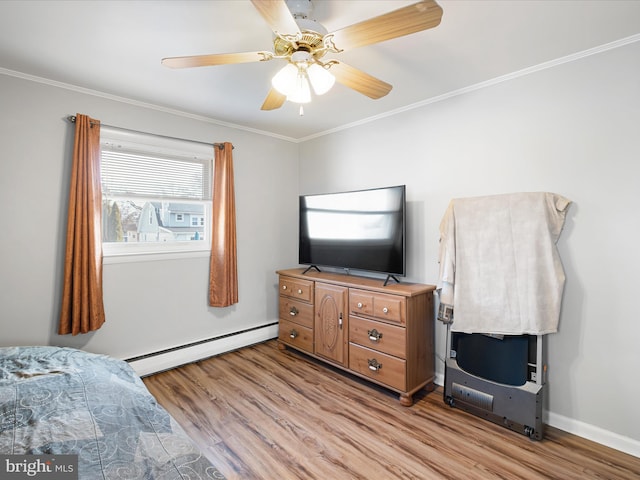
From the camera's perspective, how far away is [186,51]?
2.05 metres

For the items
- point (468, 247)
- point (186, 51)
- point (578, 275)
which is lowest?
point (578, 275)

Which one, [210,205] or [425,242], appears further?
[210,205]

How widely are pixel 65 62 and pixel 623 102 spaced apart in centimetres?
360

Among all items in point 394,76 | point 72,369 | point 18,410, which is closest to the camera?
point 18,410

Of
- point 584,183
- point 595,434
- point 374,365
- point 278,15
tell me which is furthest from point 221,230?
point 595,434

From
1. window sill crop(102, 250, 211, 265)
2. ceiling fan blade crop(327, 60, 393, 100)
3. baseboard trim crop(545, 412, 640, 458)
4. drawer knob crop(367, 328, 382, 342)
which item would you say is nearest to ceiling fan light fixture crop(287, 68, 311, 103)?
ceiling fan blade crop(327, 60, 393, 100)

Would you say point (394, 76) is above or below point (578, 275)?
above

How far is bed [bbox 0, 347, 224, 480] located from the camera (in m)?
1.11

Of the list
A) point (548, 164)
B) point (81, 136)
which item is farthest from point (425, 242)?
point (81, 136)

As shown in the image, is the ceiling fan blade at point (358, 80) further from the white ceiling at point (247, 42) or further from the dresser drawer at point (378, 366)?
the dresser drawer at point (378, 366)

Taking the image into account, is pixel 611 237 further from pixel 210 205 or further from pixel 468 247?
pixel 210 205

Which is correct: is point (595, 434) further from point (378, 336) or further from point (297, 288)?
point (297, 288)

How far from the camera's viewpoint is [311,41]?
59.0 inches

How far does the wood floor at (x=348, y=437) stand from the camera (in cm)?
183
